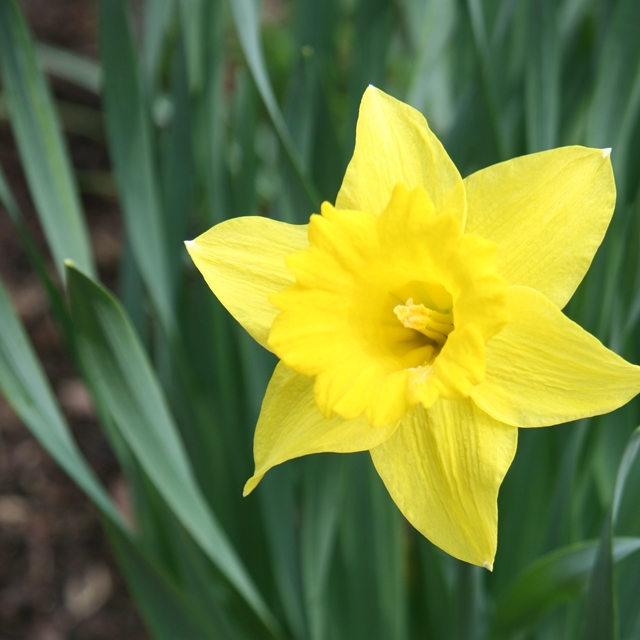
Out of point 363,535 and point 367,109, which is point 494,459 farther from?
point 363,535

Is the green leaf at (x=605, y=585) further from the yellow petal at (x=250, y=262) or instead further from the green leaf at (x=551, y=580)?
the yellow petal at (x=250, y=262)

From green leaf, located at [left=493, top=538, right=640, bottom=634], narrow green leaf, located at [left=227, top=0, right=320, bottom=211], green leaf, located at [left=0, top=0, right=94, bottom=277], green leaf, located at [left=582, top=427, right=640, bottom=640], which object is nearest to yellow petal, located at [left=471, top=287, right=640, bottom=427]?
green leaf, located at [left=582, top=427, right=640, bottom=640]

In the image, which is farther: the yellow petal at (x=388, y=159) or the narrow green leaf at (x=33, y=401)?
the narrow green leaf at (x=33, y=401)

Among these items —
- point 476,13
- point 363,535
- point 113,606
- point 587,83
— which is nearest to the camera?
point 476,13

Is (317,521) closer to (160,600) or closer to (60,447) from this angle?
(160,600)

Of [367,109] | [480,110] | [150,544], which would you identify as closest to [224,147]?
[480,110]

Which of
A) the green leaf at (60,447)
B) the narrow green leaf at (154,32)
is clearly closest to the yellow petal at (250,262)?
the green leaf at (60,447)
